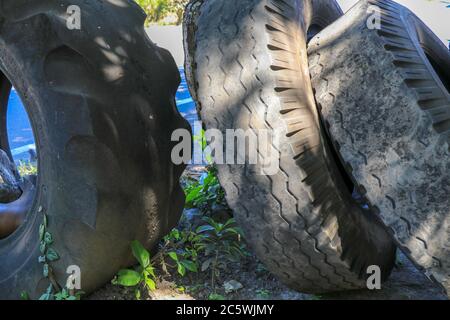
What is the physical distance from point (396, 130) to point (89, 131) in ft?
3.69

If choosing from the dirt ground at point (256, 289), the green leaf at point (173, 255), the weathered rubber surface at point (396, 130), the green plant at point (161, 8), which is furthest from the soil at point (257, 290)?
the green plant at point (161, 8)

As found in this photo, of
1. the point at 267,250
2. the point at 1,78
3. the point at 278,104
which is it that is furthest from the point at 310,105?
the point at 1,78

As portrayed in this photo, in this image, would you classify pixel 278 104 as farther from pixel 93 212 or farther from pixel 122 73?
pixel 93 212

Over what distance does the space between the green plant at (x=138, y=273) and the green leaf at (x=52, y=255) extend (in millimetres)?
272

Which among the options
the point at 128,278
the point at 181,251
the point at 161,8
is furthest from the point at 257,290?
the point at 161,8

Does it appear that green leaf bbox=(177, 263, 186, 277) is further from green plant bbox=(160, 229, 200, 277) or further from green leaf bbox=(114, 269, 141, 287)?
green leaf bbox=(114, 269, 141, 287)

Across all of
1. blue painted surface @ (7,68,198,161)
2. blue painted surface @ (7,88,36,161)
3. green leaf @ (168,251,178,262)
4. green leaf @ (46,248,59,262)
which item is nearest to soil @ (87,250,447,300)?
green leaf @ (168,251,178,262)

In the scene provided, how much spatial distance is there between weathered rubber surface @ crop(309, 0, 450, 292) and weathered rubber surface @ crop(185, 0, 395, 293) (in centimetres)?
13

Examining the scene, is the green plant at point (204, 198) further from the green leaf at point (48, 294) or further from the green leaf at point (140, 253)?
the green leaf at point (48, 294)

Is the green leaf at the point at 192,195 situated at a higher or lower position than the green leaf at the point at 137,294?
higher

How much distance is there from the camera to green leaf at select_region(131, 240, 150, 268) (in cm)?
226

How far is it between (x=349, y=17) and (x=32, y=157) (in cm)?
358

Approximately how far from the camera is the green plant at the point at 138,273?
2.25m

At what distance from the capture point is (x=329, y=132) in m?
2.11
